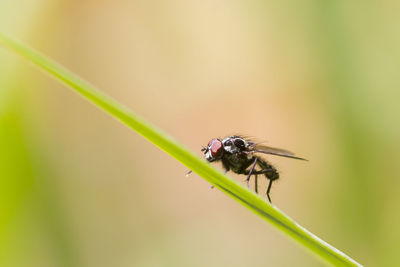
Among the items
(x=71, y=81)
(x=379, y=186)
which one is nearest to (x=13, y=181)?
(x=71, y=81)

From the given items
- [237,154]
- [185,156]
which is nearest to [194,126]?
[237,154]

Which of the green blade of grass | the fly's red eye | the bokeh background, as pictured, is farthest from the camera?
the bokeh background

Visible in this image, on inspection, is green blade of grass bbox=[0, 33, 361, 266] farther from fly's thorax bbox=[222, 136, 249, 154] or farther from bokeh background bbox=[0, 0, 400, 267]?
bokeh background bbox=[0, 0, 400, 267]

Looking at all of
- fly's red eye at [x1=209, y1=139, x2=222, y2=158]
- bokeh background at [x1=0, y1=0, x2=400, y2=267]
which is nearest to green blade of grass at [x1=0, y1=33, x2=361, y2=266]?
fly's red eye at [x1=209, y1=139, x2=222, y2=158]

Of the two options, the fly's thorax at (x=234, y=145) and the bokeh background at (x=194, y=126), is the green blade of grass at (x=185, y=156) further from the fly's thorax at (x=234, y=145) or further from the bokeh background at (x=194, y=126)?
the bokeh background at (x=194, y=126)

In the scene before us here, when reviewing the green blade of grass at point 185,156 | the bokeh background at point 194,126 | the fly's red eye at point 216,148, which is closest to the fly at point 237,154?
the fly's red eye at point 216,148
